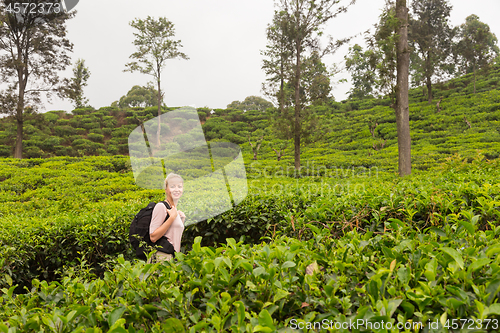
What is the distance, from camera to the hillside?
12891mm

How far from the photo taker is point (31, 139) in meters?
20.0

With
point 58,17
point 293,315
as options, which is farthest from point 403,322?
point 58,17

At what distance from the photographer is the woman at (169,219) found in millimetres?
2264

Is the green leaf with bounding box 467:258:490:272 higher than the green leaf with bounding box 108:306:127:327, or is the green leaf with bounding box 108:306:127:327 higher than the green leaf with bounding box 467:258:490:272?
the green leaf with bounding box 467:258:490:272

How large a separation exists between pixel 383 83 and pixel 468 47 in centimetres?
2424

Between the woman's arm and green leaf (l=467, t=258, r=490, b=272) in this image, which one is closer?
green leaf (l=467, t=258, r=490, b=272)

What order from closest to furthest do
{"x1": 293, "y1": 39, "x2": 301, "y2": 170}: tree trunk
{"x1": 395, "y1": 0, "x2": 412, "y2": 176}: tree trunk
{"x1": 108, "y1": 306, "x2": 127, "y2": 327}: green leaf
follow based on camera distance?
{"x1": 108, "y1": 306, "x2": 127, "y2": 327}: green leaf < {"x1": 395, "y1": 0, "x2": 412, "y2": 176}: tree trunk < {"x1": 293, "y1": 39, "x2": 301, "y2": 170}: tree trunk

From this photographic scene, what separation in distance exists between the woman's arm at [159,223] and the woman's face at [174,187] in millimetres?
150

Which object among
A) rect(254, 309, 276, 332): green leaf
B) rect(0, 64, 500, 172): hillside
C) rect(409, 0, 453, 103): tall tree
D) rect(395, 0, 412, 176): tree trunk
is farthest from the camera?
rect(409, 0, 453, 103): tall tree

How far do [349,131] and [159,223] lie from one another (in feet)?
68.1

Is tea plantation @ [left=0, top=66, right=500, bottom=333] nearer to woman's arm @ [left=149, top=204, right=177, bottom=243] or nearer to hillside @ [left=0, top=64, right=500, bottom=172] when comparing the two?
woman's arm @ [left=149, top=204, right=177, bottom=243]

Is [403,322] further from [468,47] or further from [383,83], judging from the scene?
[468,47]

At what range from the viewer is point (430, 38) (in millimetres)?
21734

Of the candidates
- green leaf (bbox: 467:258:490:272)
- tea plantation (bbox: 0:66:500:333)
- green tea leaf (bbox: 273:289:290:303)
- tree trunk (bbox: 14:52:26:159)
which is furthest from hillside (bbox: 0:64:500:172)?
green tea leaf (bbox: 273:289:290:303)
